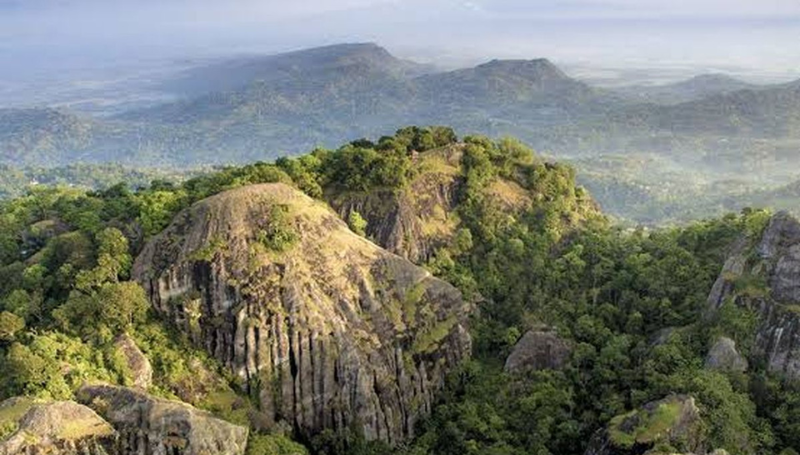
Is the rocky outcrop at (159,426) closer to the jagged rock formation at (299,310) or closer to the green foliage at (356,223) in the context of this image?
the jagged rock formation at (299,310)

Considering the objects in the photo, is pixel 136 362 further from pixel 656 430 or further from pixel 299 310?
pixel 656 430

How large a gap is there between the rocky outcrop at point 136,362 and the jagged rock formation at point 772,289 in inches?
1544

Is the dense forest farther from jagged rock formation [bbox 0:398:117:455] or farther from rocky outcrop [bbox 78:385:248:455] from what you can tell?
rocky outcrop [bbox 78:385:248:455]

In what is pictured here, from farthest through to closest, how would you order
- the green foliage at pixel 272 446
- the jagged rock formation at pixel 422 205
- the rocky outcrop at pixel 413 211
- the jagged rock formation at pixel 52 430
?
the jagged rock formation at pixel 422 205, the rocky outcrop at pixel 413 211, the green foliage at pixel 272 446, the jagged rock formation at pixel 52 430

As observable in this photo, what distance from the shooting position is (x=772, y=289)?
5178 centimetres

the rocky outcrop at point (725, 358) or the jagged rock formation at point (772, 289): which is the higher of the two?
the jagged rock formation at point (772, 289)

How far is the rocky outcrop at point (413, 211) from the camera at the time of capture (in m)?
63.5

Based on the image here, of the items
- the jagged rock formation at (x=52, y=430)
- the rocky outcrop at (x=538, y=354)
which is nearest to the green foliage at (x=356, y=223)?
the rocky outcrop at (x=538, y=354)

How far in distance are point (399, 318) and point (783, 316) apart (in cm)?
2621

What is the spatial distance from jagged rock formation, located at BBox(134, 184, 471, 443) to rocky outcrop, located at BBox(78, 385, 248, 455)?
9.76 m

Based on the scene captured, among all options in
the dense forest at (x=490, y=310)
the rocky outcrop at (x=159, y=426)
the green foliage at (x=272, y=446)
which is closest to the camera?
the rocky outcrop at (x=159, y=426)

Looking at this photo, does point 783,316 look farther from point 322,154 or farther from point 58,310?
point 58,310

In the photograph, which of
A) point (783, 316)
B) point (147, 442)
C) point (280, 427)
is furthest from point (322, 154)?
point (783, 316)

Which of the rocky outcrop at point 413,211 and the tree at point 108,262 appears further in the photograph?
the rocky outcrop at point 413,211
